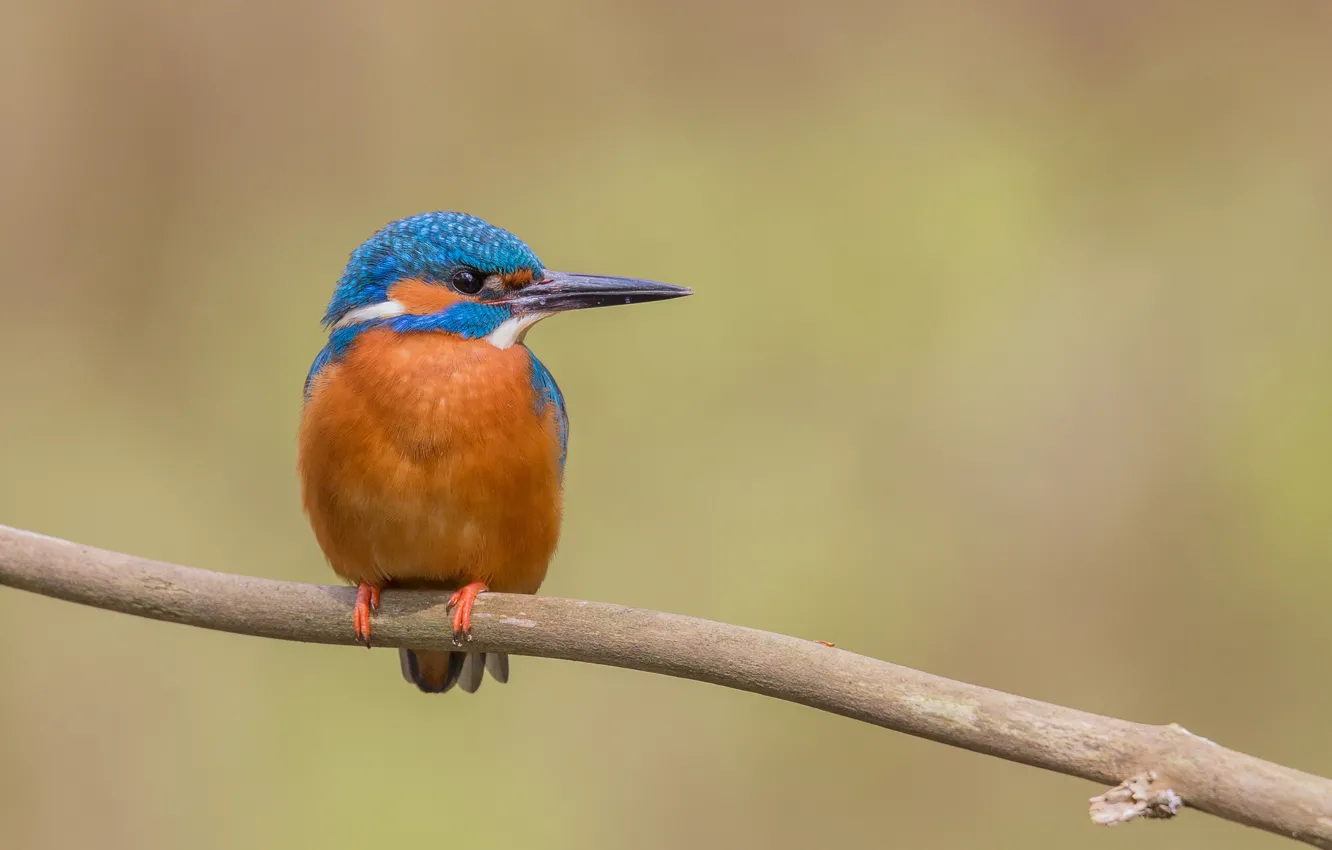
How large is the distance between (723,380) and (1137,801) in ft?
9.29

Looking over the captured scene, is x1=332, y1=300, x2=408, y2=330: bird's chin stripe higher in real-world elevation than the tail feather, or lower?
higher

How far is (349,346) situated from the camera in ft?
9.04

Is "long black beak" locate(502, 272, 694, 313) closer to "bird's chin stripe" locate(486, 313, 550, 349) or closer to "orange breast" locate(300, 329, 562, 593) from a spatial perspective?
"bird's chin stripe" locate(486, 313, 550, 349)

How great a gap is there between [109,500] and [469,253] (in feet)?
7.12

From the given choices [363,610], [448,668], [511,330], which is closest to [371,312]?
[511,330]

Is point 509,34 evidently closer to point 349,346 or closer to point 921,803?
point 349,346

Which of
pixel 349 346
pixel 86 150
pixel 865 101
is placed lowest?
pixel 349 346

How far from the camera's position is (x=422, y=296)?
9.14ft

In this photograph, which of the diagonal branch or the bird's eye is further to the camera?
the bird's eye

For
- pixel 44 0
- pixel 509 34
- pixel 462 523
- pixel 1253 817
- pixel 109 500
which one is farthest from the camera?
pixel 509 34

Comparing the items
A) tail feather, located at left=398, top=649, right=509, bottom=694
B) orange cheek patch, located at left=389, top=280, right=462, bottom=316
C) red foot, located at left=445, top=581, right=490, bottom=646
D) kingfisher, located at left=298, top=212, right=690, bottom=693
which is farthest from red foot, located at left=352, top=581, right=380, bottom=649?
orange cheek patch, located at left=389, top=280, right=462, bottom=316

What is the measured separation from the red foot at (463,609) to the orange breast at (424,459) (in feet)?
0.34

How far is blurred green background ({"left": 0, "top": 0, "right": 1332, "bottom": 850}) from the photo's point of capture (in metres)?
4.02

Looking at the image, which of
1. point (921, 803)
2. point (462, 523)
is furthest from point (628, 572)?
point (462, 523)
